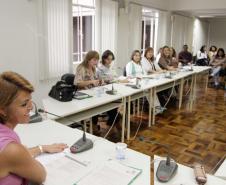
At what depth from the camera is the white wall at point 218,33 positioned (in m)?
11.5

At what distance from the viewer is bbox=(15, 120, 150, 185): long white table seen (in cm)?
144

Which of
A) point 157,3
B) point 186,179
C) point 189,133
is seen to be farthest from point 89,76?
point 157,3

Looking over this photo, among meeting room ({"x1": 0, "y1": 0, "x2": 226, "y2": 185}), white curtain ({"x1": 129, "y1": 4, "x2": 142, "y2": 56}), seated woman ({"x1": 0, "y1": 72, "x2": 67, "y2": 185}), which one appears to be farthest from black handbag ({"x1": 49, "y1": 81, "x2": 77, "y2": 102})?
white curtain ({"x1": 129, "y1": 4, "x2": 142, "y2": 56})

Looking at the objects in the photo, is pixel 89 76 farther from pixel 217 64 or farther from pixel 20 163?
pixel 217 64

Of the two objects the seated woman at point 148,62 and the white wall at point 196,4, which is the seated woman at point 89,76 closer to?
the seated woman at point 148,62

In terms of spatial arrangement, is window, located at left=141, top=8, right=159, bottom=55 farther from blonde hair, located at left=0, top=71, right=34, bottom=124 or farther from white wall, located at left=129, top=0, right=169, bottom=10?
blonde hair, located at left=0, top=71, right=34, bottom=124

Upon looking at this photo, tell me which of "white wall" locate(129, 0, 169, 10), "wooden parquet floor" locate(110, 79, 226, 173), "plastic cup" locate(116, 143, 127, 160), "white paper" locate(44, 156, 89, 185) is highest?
"white wall" locate(129, 0, 169, 10)

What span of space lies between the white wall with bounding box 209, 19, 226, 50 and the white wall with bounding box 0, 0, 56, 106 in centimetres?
1000

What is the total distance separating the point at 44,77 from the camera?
13.5 feet

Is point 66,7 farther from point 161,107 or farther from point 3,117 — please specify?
point 3,117

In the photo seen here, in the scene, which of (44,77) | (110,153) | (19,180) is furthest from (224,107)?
(19,180)

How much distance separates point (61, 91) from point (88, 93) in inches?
22.0

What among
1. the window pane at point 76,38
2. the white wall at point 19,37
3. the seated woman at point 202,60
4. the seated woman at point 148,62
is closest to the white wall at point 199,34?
the seated woman at point 202,60

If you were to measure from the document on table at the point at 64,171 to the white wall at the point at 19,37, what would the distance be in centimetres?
249
